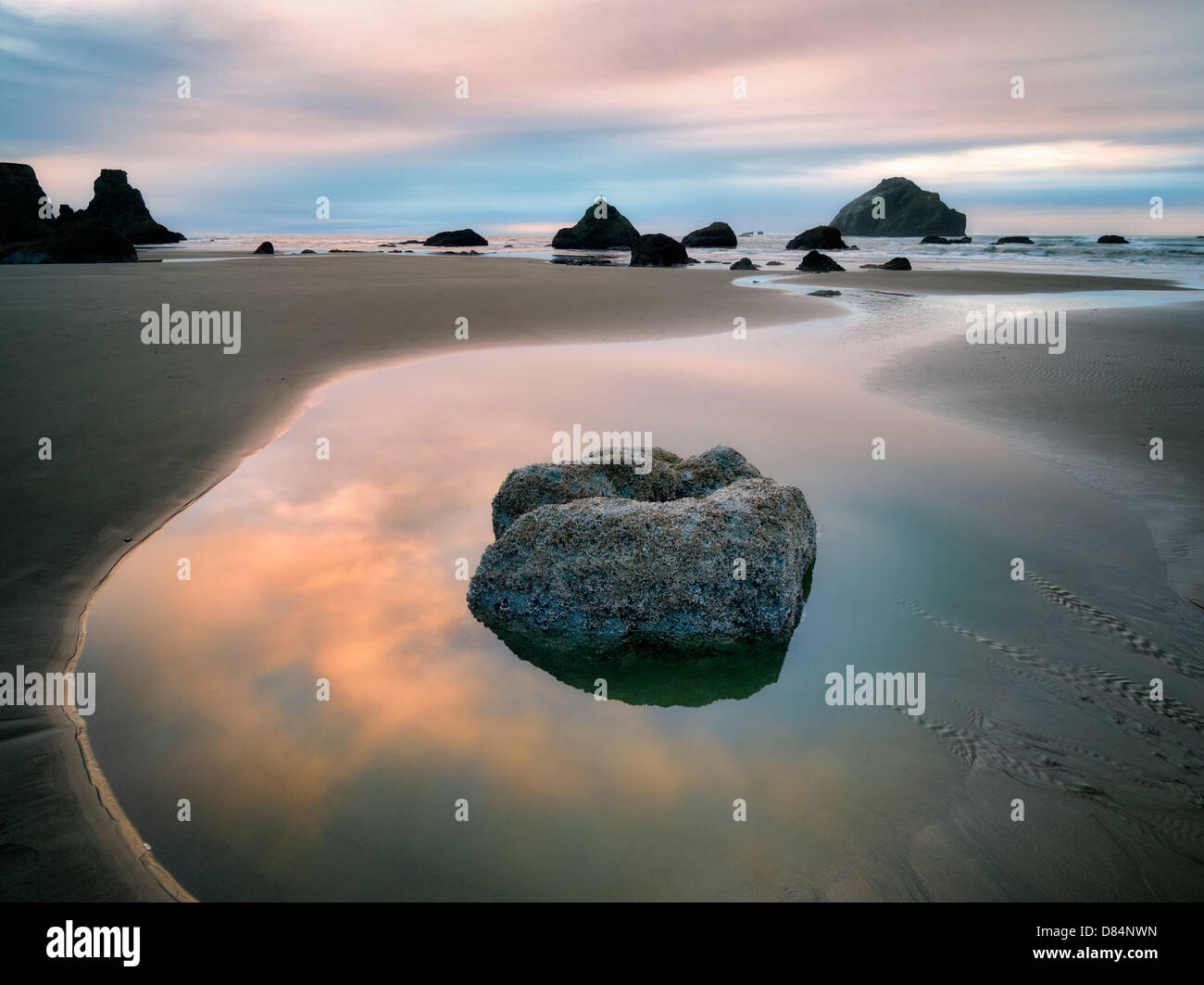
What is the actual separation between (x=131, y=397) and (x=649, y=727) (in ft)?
23.2

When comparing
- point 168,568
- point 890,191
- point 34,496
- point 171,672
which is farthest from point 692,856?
point 890,191

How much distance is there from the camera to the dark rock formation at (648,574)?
3645 millimetres

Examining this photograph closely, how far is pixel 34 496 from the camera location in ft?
16.2

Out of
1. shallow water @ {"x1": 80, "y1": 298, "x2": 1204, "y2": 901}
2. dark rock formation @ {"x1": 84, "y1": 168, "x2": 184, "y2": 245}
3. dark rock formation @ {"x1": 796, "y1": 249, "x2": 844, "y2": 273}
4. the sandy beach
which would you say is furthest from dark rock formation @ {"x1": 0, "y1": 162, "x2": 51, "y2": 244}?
shallow water @ {"x1": 80, "y1": 298, "x2": 1204, "y2": 901}

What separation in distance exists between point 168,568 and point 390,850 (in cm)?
281

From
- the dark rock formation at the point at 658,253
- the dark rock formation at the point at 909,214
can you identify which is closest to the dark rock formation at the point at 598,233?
the dark rock formation at the point at 658,253

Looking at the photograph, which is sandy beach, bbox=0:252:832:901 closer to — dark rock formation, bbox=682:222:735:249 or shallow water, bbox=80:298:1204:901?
shallow water, bbox=80:298:1204:901

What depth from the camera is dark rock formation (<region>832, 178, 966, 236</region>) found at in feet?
303

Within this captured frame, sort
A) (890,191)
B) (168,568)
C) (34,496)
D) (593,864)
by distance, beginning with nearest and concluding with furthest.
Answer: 1. (593,864)
2. (168,568)
3. (34,496)
4. (890,191)

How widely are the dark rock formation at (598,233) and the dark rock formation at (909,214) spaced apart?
4736 cm

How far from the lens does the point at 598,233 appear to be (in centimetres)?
5709

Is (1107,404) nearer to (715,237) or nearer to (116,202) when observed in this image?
(715,237)

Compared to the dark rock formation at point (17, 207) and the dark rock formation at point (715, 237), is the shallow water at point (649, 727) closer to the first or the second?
the dark rock formation at point (17, 207)
